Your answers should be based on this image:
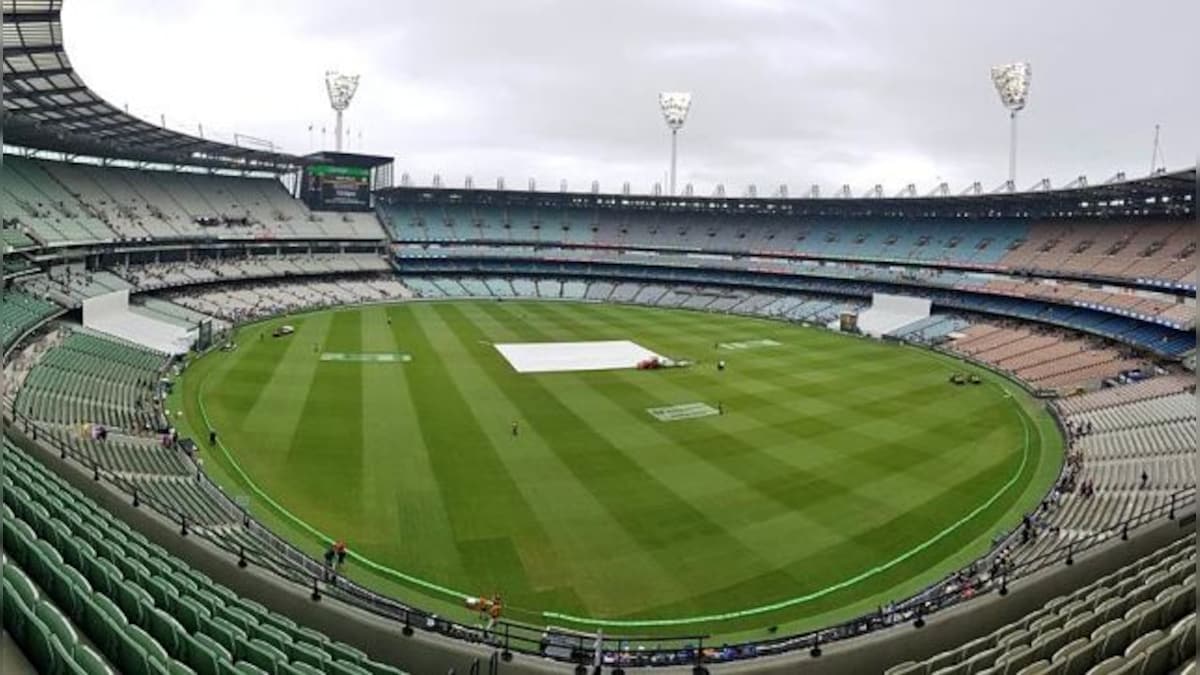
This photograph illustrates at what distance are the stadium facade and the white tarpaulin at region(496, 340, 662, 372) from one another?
1995 centimetres

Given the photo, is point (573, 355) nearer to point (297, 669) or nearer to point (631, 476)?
point (631, 476)

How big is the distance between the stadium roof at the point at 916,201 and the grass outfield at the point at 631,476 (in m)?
17.8

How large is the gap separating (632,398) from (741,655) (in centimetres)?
2584

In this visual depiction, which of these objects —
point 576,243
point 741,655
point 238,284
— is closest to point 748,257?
point 576,243

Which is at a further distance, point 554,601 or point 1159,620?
point 554,601

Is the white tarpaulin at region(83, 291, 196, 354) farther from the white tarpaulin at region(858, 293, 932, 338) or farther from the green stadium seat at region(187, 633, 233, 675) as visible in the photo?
the white tarpaulin at region(858, 293, 932, 338)

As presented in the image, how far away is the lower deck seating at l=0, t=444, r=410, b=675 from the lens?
8.66 metres

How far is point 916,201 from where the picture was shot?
249ft

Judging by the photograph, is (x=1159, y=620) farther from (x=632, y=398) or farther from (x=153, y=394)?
(x=153, y=394)

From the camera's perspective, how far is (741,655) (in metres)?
15.5

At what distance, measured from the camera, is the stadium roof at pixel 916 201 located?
5444 cm

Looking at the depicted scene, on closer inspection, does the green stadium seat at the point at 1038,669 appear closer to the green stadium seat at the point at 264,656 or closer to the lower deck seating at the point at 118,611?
the lower deck seating at the point at 118,611

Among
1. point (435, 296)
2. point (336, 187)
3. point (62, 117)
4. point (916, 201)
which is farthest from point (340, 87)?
point (916, 201)

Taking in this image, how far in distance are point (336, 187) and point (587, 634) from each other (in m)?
83.3
